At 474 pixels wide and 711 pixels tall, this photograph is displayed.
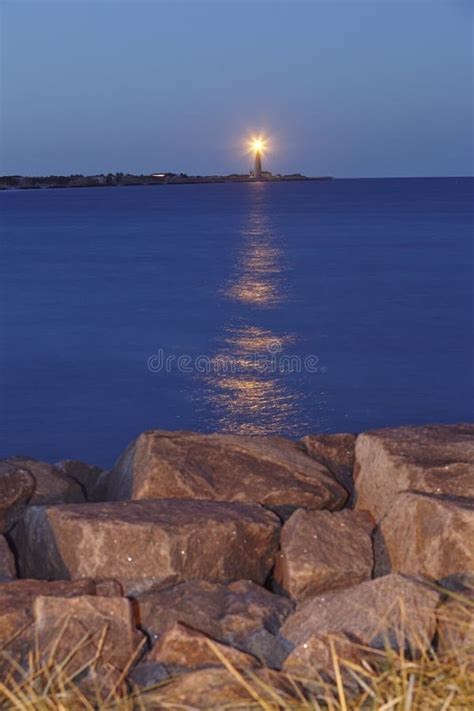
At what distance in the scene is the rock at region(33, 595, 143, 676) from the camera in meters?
3.49

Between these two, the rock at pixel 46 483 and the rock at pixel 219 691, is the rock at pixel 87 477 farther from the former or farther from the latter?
the rock at pixel 219 691

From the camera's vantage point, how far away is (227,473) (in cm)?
518

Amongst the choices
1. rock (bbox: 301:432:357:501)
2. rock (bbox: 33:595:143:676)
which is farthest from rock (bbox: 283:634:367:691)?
rock (bbox: 301:432:357:501)

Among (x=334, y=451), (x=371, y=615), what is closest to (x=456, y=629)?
(x=371, y=615)

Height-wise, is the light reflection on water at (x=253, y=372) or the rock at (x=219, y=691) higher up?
the rock at (x=219, y=691)

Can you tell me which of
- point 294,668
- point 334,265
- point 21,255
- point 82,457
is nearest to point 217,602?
point 294,668

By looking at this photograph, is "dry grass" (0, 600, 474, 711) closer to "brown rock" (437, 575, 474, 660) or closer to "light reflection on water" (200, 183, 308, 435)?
"brown rock" (437, 575, 474, 660)

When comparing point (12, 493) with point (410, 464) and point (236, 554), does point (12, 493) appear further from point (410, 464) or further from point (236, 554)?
point (410, 464)

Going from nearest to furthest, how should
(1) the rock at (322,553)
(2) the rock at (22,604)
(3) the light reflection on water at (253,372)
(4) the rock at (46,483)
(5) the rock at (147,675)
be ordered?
(5) the rock at (147,675) → (2) the rock at (22,604) → (1) the rock at (322,553) → (4) the rock at (46,483) → (3) the light reflection on water at (253,372)

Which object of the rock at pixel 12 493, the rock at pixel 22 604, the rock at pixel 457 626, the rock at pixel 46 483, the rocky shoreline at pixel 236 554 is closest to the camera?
the rock at pixel 457 626

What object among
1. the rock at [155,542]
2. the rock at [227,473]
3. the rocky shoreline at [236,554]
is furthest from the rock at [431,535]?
the rock at [227,473]

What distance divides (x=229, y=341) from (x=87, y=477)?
10.7 m

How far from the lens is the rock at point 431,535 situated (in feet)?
13.5

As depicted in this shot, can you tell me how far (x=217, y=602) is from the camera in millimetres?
3996
